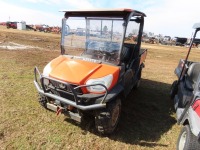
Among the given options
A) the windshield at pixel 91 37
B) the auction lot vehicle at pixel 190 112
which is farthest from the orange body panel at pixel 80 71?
the auction lot vehicle at pixel 190 112

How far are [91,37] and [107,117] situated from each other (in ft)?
6.34

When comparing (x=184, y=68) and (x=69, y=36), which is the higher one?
(x=69, y=36)

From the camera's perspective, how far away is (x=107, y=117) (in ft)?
11.6

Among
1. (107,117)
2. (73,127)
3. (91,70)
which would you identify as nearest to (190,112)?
(107,117)

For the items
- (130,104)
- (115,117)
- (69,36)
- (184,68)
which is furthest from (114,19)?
(184,68)

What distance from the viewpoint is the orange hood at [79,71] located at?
357cm

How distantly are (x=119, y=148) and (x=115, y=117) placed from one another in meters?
0.57

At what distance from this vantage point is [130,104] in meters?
5.46

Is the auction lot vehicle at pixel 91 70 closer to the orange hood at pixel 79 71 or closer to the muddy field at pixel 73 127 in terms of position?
the orange hood at pixel 79 71

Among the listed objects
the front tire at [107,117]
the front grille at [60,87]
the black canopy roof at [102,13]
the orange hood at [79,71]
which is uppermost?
the black canopy roof at [102,13]

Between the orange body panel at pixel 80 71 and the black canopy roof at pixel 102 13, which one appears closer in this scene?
the orange body panel at pixel 80 71

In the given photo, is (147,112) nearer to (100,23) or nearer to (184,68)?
(184,68)

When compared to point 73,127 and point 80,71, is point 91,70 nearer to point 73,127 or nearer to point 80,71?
point 80,71

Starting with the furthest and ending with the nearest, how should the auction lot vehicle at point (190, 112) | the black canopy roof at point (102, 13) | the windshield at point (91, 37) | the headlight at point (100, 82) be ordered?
the windshield at point (91, 37)
the black canopy roof at point (102, 13)
the headlight at point (100, 82)
the auction lot vehicle at point (190, 112)
